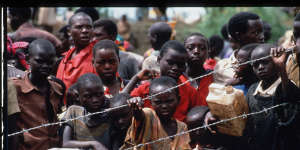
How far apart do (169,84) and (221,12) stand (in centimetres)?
1032

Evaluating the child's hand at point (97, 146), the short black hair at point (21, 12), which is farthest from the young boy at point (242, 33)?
the short black hair at point (21, 12)

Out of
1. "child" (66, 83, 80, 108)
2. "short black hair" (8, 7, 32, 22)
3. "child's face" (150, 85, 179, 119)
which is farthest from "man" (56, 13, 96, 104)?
"short black hair" (8, 7, 32, 22)

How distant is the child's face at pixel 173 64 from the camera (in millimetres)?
4613

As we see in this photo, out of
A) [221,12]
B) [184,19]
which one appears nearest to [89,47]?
[221,12]

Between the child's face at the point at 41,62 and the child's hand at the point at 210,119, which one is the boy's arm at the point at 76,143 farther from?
the child's hand at the point at 210,119

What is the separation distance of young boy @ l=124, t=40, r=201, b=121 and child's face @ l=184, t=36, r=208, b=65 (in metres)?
0.48

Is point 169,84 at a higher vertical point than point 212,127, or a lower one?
higher

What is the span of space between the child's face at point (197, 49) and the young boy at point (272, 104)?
3.34ft

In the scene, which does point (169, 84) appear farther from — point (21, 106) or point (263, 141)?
point (21, 106)

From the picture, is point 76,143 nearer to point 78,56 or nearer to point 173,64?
point 173,64

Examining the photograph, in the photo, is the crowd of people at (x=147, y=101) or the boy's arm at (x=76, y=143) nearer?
the crowd of people at (x=147, y=101)

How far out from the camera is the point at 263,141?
13.2 ft

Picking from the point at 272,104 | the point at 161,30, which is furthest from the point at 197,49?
the point at 272,104

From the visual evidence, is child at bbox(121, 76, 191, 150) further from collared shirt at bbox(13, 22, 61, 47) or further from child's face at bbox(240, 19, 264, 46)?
collared shirt at bbox(13, 22, 61, 47)
